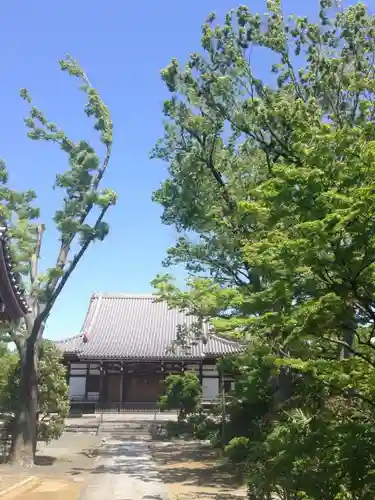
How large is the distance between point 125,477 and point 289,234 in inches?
449

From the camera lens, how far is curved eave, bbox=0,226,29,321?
9.27 metres

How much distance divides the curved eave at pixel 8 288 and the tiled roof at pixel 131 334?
2510 cm

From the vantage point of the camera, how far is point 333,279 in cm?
695

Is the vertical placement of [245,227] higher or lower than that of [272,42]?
lower

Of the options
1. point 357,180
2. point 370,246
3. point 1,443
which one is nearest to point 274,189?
point 357,180

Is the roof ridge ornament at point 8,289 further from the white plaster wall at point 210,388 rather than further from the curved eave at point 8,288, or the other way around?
the white plaster wall at point 210,388

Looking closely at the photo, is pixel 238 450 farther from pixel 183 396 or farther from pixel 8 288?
pixel 183 396

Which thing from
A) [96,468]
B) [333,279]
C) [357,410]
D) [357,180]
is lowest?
[96,468]

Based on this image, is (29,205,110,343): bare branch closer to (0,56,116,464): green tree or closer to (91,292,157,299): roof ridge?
(0,56,116,464): green tree

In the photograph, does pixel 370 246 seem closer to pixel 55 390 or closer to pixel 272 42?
pixel 272 42

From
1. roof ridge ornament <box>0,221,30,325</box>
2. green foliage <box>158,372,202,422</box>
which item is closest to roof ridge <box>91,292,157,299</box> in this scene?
green foliage <box>158,372,202,422</box>

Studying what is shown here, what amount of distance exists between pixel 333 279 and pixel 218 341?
112 feet

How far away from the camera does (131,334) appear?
42.4 metres

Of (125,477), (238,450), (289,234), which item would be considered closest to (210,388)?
(125,477)
